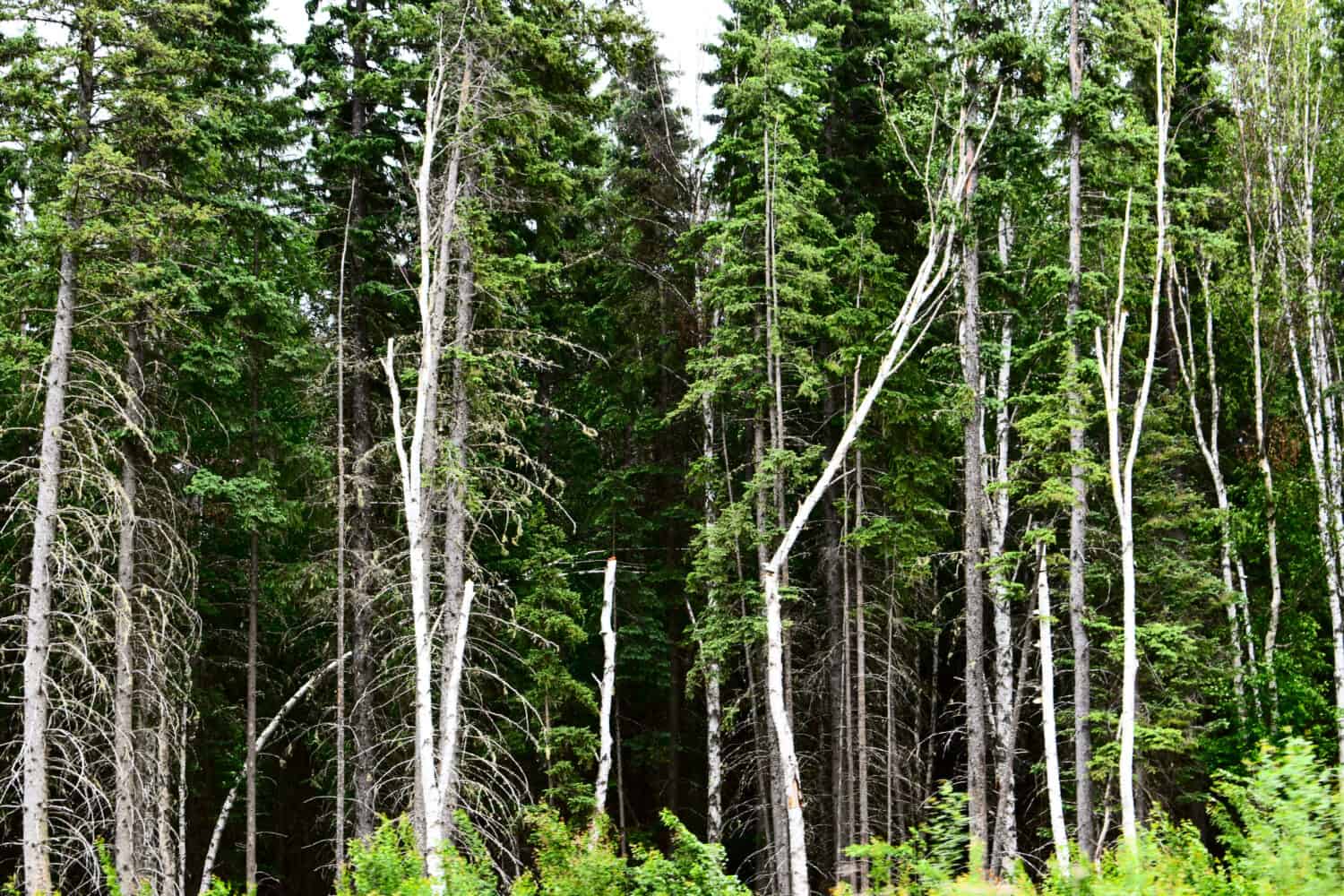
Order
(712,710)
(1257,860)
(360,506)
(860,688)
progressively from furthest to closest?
(712,710) → (860,688) → (360,506) → (1257,860)

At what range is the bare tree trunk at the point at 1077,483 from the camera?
1559 cm

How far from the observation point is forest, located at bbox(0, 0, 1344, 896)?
1500cm

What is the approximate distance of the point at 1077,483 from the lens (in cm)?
1598

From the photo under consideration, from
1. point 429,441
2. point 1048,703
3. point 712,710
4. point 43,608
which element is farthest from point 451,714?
point 1048,703

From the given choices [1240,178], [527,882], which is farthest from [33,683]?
[1240,178]

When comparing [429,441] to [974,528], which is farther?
[974,528]

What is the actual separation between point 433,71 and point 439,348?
4.15 m

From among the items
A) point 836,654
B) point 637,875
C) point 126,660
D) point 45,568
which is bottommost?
point 637,875

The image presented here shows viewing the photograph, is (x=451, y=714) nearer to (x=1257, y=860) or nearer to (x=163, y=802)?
(x=163, y=802)

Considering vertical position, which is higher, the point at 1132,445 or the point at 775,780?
the point at 1132,445

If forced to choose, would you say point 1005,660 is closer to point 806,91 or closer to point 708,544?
point 708,544

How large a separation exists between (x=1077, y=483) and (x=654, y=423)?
9.25 m

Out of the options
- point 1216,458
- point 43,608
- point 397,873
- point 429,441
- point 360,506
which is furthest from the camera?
point 1216,458

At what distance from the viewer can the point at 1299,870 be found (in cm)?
582
